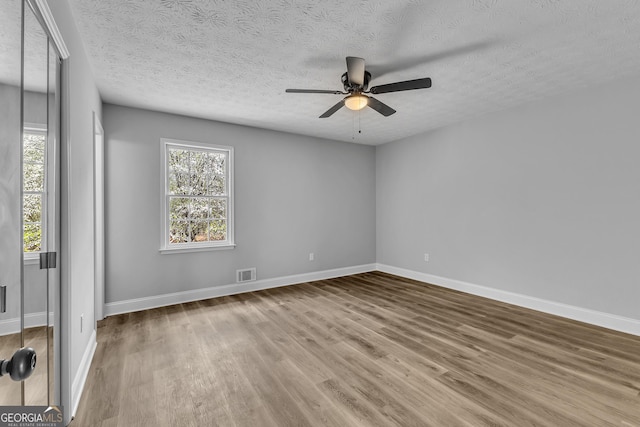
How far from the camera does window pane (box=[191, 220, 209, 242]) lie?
13.9 feet

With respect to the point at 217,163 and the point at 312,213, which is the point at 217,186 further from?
the point at 312,213

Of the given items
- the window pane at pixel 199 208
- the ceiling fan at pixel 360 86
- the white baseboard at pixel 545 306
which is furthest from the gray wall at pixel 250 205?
the ceiling fan at pixel 360 86

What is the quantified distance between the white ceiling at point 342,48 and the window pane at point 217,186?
43.4 inches

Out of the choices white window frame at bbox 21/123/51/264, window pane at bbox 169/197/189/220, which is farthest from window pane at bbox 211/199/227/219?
white window frame at bbox 21/123/51/264

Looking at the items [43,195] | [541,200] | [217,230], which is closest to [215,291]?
[217,230]

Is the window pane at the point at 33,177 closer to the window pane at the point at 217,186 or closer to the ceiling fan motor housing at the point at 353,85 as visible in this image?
the ceiling fan motor housing at the point at 353,85

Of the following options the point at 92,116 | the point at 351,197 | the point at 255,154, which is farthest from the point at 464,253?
the point at 92,116

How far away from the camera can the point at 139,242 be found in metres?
3.79

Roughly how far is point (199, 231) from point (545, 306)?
4.77 metres

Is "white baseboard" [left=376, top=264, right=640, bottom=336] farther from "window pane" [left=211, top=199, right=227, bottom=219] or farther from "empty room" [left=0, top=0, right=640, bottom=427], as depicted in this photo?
"window pane" [left=211, top=199, right=227, bottom=219]

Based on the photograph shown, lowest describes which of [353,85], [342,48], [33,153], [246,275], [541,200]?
[246,275]

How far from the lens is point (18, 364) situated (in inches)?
28.1

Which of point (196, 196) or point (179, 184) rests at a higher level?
point (179, 184)

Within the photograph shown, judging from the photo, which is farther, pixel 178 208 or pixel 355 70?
pixel 178 208
